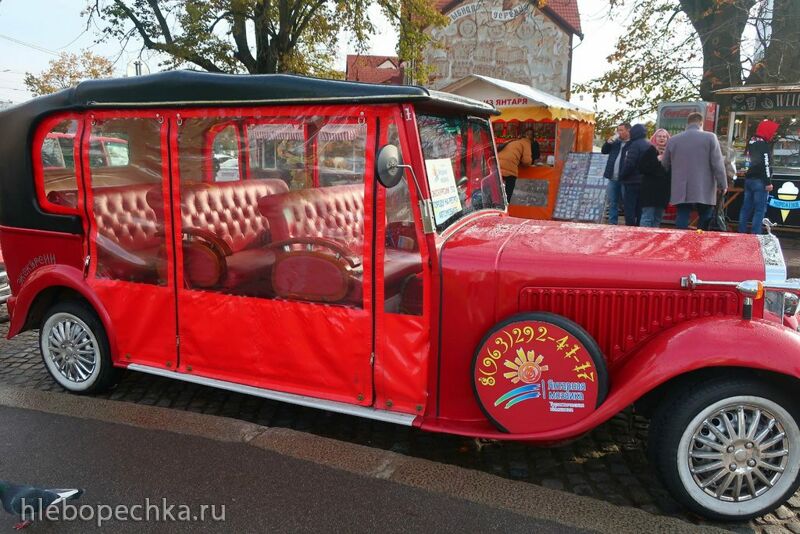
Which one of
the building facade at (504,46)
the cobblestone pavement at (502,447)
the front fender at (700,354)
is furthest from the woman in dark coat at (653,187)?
the building facade at (504,46)

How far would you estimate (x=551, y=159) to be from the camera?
1220 cm

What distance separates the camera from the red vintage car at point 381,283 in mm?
2678

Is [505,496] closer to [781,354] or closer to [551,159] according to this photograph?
[781,354]

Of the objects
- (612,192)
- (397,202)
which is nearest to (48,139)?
(397,202)

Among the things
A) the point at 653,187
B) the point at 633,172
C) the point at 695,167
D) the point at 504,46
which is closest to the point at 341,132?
the point at 695,167

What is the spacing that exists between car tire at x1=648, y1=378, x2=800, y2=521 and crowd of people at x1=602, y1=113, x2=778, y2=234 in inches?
201

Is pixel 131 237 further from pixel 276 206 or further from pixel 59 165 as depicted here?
pixel 276 206

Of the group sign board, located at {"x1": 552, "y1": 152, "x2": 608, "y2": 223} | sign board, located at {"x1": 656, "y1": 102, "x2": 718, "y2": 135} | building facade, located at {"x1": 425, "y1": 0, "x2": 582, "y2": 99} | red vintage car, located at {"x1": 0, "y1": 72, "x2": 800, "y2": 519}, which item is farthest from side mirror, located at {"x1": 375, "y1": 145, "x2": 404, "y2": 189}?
building facade, located at {"x1": 425, "y1": 0, "x2": 582, "y2": 99}

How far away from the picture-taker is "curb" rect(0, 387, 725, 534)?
2663mm

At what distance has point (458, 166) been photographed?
11.5ft

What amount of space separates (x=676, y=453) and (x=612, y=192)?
323 inches

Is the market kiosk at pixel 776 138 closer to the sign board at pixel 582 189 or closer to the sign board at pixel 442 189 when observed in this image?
the sign board at pixel 582 189

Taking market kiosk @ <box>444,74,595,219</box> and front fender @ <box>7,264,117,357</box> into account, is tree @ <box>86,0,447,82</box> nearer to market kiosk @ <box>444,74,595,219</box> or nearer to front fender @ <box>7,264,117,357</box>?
market kiosk @ <box>444,74,595,219</box>

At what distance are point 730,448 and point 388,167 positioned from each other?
1.99m
